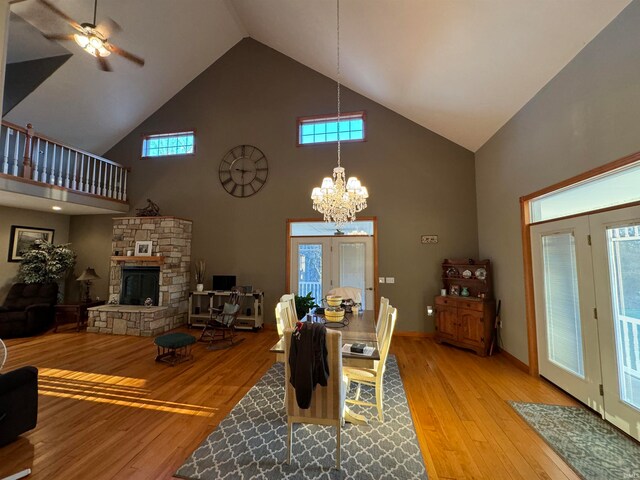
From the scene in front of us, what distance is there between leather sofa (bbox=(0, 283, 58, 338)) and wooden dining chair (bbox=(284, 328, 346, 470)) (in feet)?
19.9

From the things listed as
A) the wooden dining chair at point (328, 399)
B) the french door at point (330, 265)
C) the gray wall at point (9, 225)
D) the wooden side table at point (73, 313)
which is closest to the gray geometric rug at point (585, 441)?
the wooden dining chair at point (328, 399)

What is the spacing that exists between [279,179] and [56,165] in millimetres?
4580

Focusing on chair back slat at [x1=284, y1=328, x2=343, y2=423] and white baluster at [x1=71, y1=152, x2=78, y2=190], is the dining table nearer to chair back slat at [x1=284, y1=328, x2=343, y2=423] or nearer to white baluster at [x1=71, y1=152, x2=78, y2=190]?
chair back slat at [x1=284, y1=328, x2=343, y2=423]

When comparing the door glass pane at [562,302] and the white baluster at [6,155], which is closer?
the door glass pane at [562,302]

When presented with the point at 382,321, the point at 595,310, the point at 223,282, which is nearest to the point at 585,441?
the point at 595,310

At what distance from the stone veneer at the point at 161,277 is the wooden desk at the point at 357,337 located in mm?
3808

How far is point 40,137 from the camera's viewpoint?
15.5ft

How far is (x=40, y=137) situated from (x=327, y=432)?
658 centimetres

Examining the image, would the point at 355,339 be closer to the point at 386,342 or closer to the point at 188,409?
the point at 386,342

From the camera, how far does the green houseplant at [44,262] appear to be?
5527 millimetres

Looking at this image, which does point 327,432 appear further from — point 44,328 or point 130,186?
point 130,186

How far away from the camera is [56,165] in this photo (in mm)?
5508

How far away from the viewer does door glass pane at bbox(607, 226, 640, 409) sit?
7.17ft

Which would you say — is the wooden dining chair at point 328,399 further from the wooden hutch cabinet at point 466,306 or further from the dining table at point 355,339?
the wooden hutch cabinet at point 466,306
